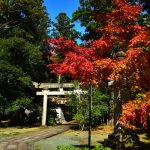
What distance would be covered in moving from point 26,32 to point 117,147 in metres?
21.8

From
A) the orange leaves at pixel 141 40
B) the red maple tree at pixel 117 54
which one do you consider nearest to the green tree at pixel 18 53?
the red maple tree at pixel 117 54

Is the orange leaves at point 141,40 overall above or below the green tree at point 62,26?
below

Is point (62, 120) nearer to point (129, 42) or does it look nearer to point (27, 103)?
point (27, 103)

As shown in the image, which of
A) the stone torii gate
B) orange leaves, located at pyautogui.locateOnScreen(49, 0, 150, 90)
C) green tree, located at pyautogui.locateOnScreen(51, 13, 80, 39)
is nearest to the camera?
orange leaves, located at pyautogui.locateOnScreen(49, 0, 150, 90)

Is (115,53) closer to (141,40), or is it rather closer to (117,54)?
(117,54)

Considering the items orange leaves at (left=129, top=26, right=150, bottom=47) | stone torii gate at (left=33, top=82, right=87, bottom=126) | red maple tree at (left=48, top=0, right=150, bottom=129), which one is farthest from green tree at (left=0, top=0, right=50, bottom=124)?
orange leaves at (left=129, top=26, right=150, bottom=47)

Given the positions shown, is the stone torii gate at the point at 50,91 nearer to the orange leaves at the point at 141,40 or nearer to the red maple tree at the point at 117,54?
the red maple tree at the point at 117,54

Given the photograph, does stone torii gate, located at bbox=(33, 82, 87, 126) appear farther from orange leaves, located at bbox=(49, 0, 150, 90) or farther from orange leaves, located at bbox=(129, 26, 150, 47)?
orange leaves, located at bbox=(129, 26, 150, 47)

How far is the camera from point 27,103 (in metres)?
31.3

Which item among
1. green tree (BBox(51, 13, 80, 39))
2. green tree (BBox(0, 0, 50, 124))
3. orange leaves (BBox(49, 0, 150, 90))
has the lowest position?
orange leaves (BBox(49, 0, 150, 90))

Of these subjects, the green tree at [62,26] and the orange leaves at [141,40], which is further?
the green tree at [62,26]

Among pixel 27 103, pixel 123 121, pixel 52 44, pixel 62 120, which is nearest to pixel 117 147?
pixel 123 121

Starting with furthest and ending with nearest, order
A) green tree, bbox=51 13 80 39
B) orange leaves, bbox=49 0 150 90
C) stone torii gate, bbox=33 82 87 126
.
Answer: green tree, bbox=51 13 80 39
stone torii gate, bbox=33 82 87 126
orange leaves, bbox=49 0 150 90

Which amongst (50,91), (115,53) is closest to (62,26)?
(50,91)
